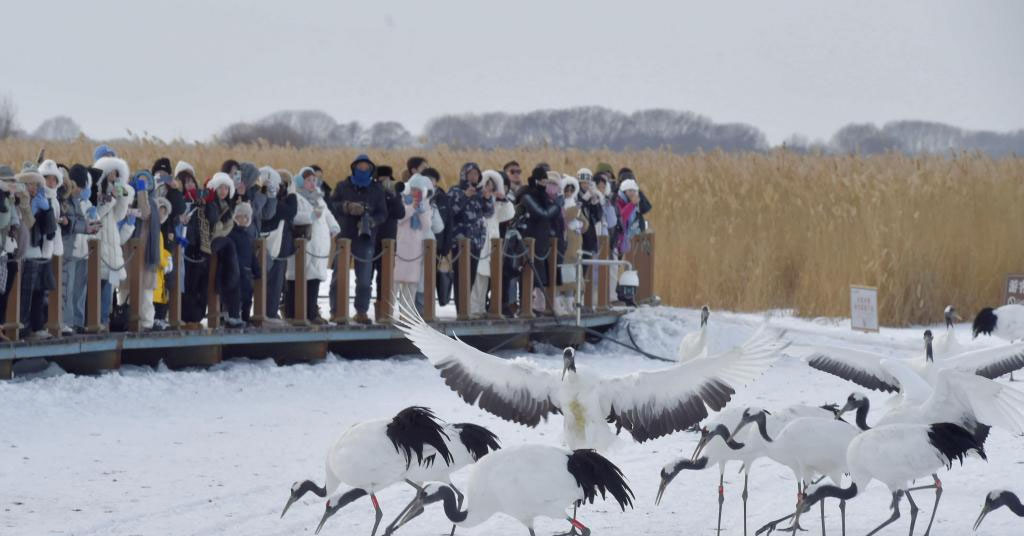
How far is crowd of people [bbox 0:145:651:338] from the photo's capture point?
14070 mm

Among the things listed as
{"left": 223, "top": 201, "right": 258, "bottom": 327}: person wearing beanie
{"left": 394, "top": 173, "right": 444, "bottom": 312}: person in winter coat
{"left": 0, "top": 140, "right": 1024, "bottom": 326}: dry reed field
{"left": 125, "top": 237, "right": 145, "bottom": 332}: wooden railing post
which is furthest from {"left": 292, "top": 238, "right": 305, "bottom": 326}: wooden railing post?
{"left": 0, "top": 140, "right": 1024, "bottom": 326}: dry reed field

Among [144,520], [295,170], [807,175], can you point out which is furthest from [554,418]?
[295,170]

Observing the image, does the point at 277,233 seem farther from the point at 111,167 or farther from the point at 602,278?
the point at 602,278

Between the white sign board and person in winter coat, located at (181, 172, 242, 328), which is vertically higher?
person in winter coat, located at (181, 172, 242, 328)

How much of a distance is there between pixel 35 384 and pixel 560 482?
6729mm

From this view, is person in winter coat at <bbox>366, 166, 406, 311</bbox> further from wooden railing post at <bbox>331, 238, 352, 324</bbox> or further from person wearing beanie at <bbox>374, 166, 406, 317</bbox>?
wooden railing post at <bbox>331, 238, 352, 324</bbox>

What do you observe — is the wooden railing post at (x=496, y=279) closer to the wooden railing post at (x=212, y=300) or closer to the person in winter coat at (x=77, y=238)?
the wooden railing post at (x=212, y=300)

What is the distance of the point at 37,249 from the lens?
13812 mm

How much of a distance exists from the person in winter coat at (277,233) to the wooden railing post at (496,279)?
2.50 metres

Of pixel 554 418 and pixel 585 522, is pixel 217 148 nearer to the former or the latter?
pixel 554 418

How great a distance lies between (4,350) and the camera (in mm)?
13625

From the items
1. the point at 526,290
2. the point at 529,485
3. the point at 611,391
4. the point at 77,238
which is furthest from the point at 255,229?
the point at 529,485

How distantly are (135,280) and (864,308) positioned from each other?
1001 centimetres

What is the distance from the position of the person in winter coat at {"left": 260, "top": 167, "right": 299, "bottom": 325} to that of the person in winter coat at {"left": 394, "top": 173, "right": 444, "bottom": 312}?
137 centimetres
